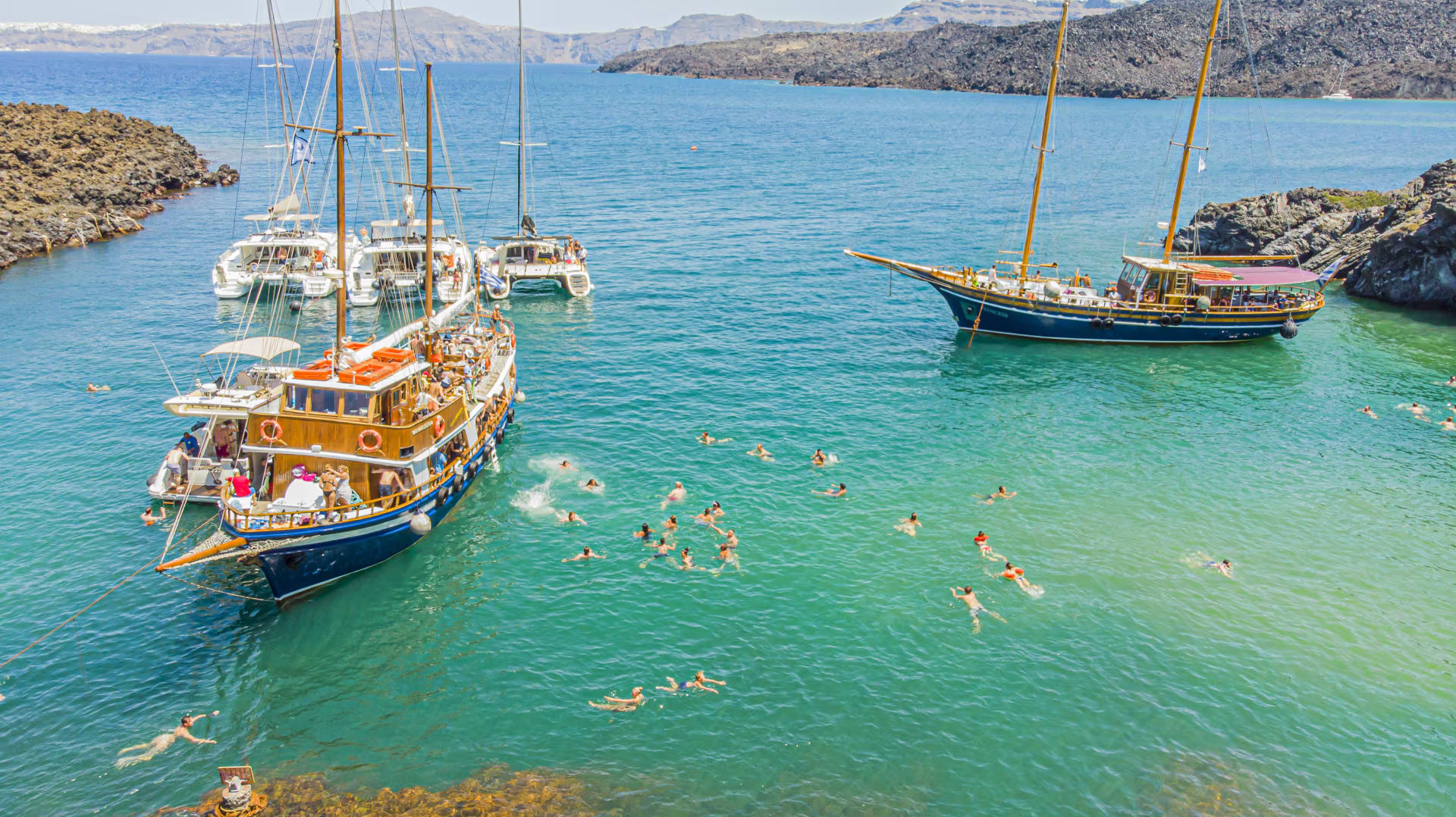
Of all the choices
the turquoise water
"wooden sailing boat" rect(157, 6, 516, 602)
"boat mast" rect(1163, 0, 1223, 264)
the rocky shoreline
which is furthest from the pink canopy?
the rocky shoreline

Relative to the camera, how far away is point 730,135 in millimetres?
174875

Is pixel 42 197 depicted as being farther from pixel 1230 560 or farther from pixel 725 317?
pixel 1230 560

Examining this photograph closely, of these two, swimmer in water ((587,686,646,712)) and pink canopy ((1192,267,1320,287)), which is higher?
pink canopy ((1192,267,1320,287))

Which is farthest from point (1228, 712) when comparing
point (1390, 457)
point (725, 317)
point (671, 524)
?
point (725, 317)

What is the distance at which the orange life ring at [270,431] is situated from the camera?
1278 inches

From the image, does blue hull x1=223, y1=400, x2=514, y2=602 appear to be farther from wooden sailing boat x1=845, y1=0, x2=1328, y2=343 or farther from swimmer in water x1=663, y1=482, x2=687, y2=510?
wooden sailing boat x1=845, y1=0, x2=1328, y2=343

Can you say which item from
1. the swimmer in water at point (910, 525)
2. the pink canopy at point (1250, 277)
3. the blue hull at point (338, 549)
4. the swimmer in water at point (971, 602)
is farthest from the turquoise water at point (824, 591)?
the pink canopy at point (1250, 277)

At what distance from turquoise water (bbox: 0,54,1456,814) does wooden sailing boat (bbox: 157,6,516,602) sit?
1.75m

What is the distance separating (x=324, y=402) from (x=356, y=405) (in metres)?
1.18

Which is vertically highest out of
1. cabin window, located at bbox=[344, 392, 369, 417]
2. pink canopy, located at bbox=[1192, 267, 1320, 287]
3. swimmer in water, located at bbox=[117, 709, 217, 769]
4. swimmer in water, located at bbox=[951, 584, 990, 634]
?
pink canopy, located at bbox=[1192, 267, 1320, 287]

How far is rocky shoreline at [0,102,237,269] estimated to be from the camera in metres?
77.9

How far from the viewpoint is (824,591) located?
32.9 m

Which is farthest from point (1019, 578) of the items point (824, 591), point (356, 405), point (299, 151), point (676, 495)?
point (299, 151)

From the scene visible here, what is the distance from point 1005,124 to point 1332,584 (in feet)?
606
